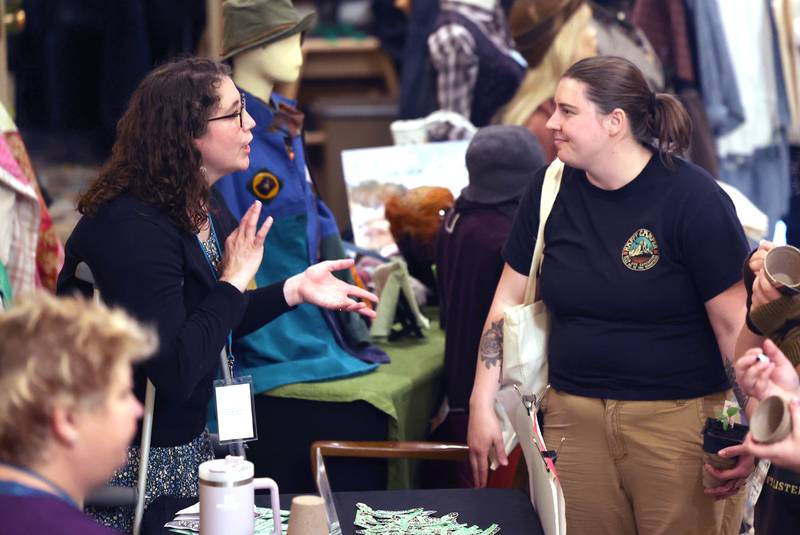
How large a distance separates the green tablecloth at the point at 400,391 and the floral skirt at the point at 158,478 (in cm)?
75

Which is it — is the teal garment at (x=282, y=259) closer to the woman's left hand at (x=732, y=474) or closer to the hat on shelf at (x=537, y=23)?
the woman's left hand at (x=732, y=474)

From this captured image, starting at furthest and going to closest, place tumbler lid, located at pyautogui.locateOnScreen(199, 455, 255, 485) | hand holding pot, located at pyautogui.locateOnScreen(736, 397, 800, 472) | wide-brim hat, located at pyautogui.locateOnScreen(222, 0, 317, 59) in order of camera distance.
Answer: wide-brim hat, located at pyautogui.locateOnScreen(222, 0, 317, 59), tumbler lid, located at pyautogui.locateOnScreen(199, 455, 255, 485), hand holding pot, located at pyautogui.locateOnScreen(736, 397, 800, 472)

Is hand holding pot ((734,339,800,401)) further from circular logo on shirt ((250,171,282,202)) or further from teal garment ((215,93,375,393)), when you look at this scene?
circular logo on shirt ((250,171,282,202))

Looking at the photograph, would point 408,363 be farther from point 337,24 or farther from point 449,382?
point 337,24

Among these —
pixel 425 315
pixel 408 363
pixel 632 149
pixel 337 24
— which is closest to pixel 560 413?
pixel 632 149

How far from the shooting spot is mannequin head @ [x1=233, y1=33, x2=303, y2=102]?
3.27m

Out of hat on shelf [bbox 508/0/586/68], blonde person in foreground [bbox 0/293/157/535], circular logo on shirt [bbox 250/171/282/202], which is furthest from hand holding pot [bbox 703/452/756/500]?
hat on shelf [bbox 508/0/586/68]

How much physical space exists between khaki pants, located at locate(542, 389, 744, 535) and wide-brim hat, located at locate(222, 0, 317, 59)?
141 cm

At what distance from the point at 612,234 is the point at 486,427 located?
22.4 inches

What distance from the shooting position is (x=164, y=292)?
6.93ft

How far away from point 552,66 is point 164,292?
2552 millimetres

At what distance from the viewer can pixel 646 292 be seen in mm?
2420

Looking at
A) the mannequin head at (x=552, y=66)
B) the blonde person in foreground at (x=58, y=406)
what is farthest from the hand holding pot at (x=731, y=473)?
the mannequin head at (x=552, y=66)

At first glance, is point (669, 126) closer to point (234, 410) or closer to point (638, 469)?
point (638, 469)
